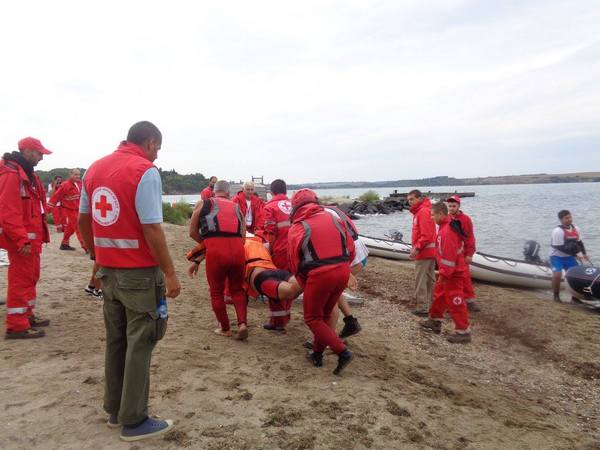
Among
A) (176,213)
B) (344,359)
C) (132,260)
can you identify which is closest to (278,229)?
(344,359)

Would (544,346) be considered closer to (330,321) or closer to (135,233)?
(330,321)

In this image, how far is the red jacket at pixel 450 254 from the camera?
6.02 meters

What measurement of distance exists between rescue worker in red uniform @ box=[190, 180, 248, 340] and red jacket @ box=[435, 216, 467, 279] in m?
2.79

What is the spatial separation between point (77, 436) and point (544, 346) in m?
5.92

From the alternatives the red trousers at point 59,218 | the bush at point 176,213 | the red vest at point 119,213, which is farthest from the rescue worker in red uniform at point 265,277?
the bush at point 176,213

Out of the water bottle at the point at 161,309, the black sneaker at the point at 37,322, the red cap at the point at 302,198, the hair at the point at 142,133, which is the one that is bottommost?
the black sneaker at the point at 37,322

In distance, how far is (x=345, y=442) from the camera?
3010 mm

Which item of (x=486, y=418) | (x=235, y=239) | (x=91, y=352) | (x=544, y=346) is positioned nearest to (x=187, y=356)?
(x=91, y=352)

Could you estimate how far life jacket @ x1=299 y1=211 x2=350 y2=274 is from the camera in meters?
3.96

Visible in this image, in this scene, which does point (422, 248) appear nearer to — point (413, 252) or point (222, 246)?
point (413, 252)

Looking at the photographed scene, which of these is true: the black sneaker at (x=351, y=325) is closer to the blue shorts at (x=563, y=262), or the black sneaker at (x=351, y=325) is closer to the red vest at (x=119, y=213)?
the red vest at (x=119, y=213)

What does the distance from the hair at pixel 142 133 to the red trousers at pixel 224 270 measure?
1986 mm

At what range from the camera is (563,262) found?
9281 millimetres

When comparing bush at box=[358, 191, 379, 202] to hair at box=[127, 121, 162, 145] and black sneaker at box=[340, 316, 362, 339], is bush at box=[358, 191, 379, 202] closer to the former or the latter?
black sneaker at box=[340, 316, 362, 339]
